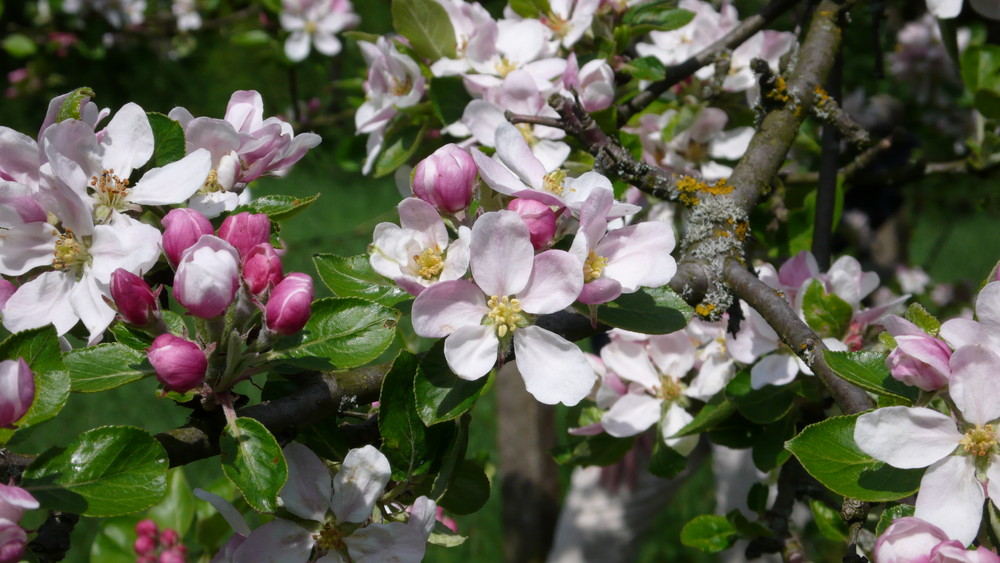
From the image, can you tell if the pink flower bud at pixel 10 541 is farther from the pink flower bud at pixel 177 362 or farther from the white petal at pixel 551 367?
the white petal at pixel 551 367

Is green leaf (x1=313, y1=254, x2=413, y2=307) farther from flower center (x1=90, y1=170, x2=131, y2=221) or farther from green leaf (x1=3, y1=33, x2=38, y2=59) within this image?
green leaf (x1=3, y1=33, x2=38, y2=59)

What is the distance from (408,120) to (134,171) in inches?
23.9

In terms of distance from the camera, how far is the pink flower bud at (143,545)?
158 cm

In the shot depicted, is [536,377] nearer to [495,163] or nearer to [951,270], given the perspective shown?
[495,163]

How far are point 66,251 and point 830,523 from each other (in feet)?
3.45

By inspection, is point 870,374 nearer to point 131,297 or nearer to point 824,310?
point 824,310

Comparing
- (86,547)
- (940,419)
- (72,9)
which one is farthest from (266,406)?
(72,9)

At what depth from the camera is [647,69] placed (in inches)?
50.2

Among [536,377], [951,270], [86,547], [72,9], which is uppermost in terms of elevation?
[536,377]

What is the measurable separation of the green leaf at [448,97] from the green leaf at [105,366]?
629mm

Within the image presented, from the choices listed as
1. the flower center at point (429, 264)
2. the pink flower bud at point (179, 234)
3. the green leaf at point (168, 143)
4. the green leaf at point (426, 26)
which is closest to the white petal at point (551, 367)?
the flower center at point (429, 264)

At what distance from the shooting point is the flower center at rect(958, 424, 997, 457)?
0.74 m

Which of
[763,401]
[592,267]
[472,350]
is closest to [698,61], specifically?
[763,401]

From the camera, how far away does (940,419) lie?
28.9 inches
